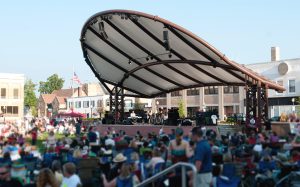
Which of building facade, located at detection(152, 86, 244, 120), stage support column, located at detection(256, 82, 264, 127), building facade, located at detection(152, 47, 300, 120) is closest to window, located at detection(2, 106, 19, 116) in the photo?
building facade, located at detection(152, 47, 300, 120)

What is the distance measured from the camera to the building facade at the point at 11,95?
71.9 m

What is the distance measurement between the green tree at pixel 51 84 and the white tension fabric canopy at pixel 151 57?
10233cm

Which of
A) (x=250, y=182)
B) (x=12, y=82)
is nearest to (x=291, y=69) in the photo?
(x=250, y=182)

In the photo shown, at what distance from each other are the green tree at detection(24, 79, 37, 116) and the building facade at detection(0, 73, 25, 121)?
3936 centimetres

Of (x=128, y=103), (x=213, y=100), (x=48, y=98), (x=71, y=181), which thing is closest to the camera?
(x=71, y=181)

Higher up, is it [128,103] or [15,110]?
[128,103]

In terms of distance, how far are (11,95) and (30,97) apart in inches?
1656

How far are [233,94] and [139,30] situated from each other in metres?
30.1

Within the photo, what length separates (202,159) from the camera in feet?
24.8

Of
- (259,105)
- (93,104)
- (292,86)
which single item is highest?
(292,86)

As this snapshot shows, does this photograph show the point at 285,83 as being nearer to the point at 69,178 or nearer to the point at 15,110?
the point at 69,178

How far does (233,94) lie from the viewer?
5516cm

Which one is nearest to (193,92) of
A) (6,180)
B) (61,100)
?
(6,180)

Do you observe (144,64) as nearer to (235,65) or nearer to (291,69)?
(235,65)
